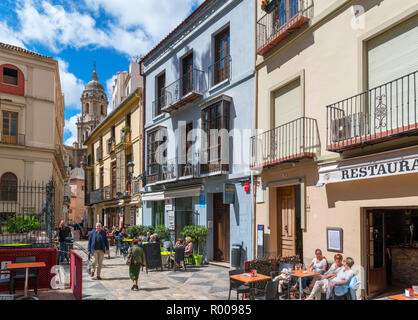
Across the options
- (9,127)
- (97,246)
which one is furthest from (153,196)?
(9,127)

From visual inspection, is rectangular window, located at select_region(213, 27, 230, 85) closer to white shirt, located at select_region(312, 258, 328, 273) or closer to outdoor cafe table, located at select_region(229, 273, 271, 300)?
white shirt, located at select_region(312, 258, 328, 273)

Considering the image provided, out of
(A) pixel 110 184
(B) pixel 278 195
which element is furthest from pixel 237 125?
(A) pixel 110 184

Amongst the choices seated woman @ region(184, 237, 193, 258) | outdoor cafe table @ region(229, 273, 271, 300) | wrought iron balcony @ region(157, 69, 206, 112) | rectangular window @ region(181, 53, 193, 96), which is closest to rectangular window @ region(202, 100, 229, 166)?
wrought iron balcony @ region(157, 69, 206, 112)

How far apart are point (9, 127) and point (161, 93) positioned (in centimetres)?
1434

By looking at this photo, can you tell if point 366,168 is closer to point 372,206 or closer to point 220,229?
point 372,206

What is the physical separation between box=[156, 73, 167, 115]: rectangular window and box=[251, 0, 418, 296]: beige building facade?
7690 mm

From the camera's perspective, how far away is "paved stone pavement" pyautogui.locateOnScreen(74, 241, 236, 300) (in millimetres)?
8703

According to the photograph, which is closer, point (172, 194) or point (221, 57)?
point (221, 57)

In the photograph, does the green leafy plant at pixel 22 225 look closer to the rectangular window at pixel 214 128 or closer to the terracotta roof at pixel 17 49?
the rectangular window at pixel 214 128

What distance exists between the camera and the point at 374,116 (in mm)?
7891

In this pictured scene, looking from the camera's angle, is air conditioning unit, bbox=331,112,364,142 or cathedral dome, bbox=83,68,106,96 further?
cathedral dome, bbox=83,68,106,96

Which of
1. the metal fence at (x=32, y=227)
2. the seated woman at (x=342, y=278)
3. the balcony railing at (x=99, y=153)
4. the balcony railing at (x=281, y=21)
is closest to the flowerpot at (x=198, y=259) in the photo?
the metal fence at (x=32, y=227)

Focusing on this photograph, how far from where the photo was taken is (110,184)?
2716cm

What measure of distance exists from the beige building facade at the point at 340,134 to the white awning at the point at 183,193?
3656mm
